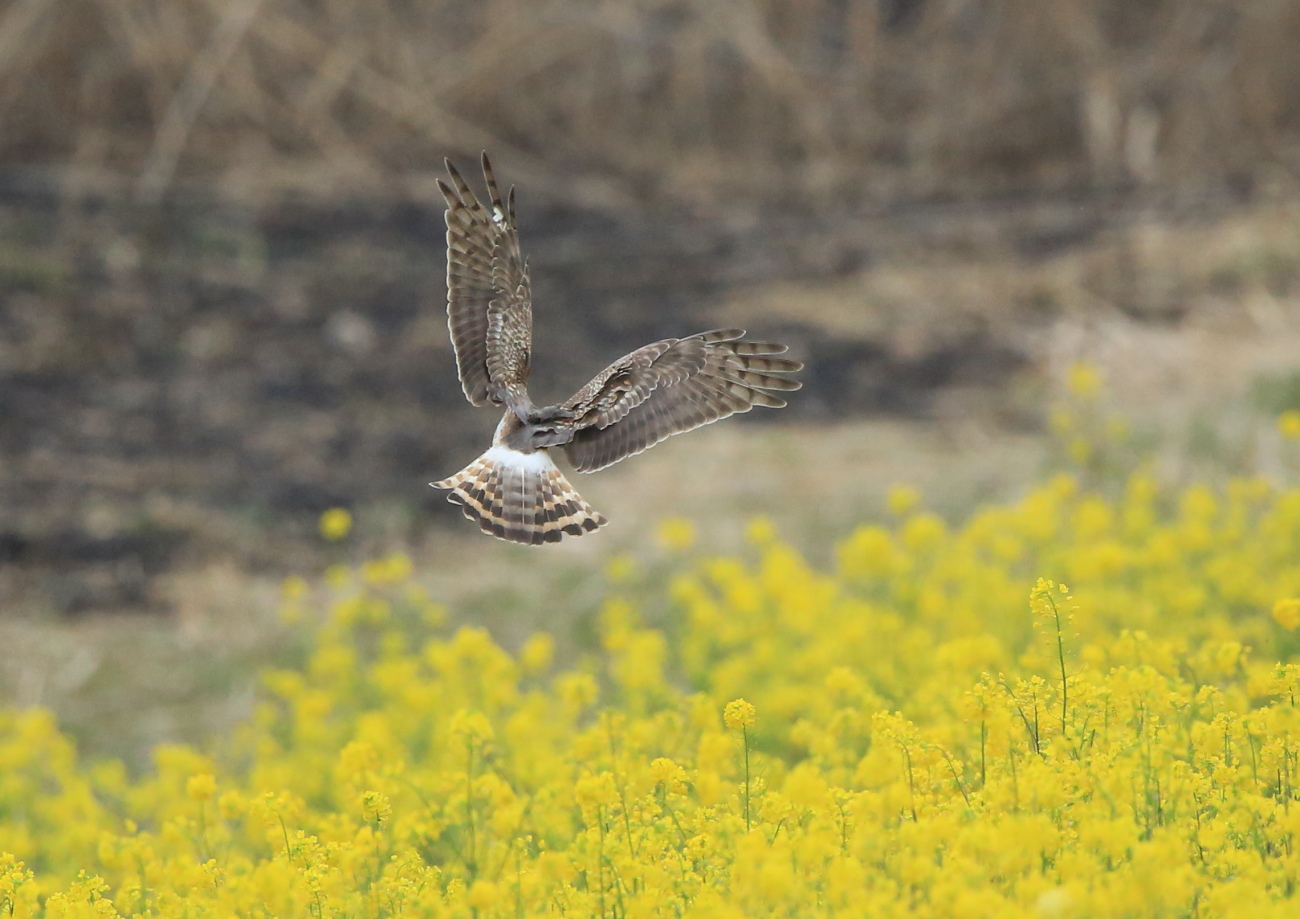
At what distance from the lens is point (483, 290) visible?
3.89 metres

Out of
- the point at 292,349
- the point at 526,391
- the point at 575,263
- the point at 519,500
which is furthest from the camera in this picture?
the point at 575,263

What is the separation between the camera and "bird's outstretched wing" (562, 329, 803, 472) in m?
3.47

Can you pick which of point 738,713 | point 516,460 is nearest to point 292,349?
point 516,460

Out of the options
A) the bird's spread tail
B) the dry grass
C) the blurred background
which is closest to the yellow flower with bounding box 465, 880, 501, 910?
the bird's spread tail

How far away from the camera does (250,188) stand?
1115 cm

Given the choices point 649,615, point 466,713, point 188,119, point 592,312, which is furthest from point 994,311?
point 466,713

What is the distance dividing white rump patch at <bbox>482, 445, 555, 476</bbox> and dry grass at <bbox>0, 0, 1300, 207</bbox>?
8.19 metres

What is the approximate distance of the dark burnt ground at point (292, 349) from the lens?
790 centimetres

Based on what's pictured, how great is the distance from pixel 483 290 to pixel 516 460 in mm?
568

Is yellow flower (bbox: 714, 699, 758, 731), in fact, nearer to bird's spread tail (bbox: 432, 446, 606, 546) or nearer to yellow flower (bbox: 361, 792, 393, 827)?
bird's spread tail (bbox: 432, 446, 606, 546)

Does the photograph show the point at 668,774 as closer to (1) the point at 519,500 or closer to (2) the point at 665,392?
(1) the point at 519,500

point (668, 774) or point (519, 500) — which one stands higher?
point (519, 500)

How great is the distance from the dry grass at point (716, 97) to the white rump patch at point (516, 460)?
8187 mm

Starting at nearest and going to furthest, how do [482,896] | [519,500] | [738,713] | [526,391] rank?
[482,896]
[738,713]
[519,500]
[526,391]
